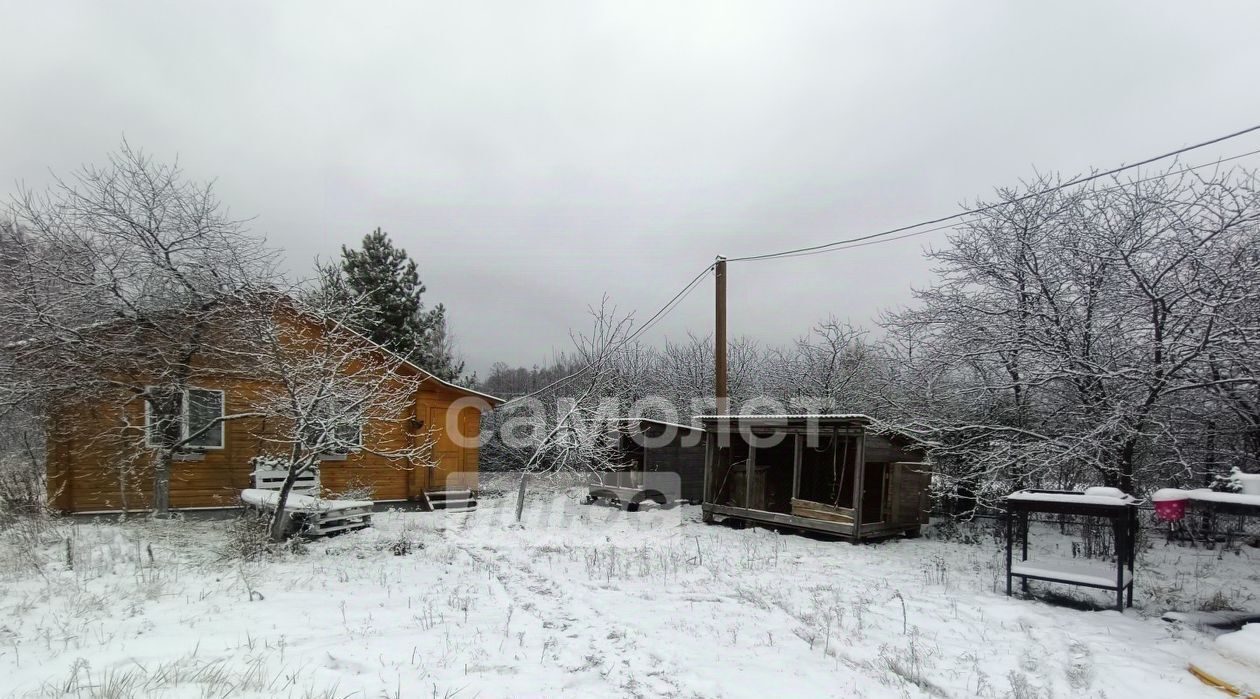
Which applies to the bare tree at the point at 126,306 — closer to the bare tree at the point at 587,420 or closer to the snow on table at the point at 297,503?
the snow on table at the point at 297,503

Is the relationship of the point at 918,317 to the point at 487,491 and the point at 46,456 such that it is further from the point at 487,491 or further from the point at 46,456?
the point at 46,456

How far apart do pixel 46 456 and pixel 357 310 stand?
6.25m

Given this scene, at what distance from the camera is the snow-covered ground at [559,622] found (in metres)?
4.46

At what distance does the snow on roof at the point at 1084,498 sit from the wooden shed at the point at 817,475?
332cm

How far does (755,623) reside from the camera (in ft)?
19.8

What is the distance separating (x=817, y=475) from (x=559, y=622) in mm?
8961

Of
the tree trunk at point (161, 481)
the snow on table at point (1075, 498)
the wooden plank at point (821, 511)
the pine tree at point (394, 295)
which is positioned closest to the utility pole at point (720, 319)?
the wooden plank at point (821, 511)

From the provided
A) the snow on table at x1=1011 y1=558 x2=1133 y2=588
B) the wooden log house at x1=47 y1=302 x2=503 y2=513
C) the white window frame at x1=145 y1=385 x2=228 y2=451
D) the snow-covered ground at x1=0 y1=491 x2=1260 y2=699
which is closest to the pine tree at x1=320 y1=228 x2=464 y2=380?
the wooden log house at x1=47 y1=302 x2=503 y2=513

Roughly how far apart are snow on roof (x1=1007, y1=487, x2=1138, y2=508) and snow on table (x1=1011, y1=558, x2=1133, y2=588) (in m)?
0.77

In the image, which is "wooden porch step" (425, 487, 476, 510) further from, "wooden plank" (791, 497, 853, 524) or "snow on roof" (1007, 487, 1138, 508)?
"snow on roof" (1007, 487, 1138, 508)

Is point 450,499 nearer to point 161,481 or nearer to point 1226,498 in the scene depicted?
point 161,481

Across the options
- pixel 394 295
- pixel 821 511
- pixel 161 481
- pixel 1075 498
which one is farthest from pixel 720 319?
pixel 394 295

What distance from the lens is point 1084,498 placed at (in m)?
6.70

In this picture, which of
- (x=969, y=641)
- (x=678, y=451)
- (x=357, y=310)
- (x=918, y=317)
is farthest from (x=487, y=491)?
(x=969, y=641)
